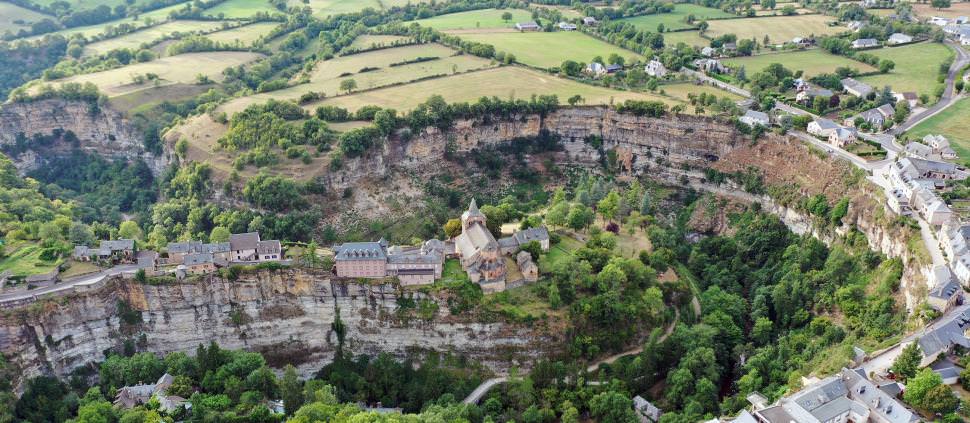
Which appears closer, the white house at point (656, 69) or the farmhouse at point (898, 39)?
the white house at point (656, 69)

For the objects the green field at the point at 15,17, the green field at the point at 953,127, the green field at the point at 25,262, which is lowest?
the green field at the point at 25,262

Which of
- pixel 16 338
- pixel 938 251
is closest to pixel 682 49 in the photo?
pixel 938 251

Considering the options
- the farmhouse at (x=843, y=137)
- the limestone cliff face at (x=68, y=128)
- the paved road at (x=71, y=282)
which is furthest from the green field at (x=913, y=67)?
the limestone cliff face at (x=68, y=128)

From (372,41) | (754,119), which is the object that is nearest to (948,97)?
(754,119)

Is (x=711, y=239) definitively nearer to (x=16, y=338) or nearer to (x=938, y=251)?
(x=938, y=251)

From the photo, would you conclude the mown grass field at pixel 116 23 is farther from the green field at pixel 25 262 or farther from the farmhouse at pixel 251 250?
the farmhouse at pixel 251 250

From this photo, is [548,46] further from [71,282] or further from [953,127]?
[71,282]
